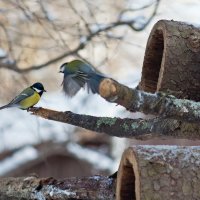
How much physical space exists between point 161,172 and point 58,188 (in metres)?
0.40

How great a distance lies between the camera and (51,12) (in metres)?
4.07

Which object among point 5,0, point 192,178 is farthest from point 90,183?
point 5,0

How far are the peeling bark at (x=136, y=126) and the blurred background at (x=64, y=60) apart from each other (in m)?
1.78

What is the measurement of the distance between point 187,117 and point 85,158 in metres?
3.88

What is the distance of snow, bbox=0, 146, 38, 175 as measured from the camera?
4.93 m

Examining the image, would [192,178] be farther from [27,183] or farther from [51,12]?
[51,12]

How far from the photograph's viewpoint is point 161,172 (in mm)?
1302

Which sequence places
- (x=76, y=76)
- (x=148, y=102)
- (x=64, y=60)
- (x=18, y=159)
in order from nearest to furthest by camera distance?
(x=148, y=102)
(x=76, y=76)
(x=64, y=60)
(x=18, y=159)

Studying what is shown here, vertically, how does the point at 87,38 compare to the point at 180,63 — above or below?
above

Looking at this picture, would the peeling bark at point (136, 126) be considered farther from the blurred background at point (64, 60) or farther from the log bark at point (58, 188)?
the blurred background at point (64, 60)

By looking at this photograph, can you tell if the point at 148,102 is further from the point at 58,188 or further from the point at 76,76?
the point at 76,76

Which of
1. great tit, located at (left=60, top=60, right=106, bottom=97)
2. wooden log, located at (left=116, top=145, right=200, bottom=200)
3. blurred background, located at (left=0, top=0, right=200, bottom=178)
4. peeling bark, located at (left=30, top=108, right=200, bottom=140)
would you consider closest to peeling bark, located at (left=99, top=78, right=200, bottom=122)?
wooden log, located at (left=116, top=145, right=200, bottom=200)

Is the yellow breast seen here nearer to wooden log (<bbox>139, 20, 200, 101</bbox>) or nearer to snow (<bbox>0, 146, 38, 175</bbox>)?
wooden log (<bbox>139, 20, 200, 101</bbox>)

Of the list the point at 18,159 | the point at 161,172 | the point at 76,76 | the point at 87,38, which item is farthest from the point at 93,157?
the point at 161,172
